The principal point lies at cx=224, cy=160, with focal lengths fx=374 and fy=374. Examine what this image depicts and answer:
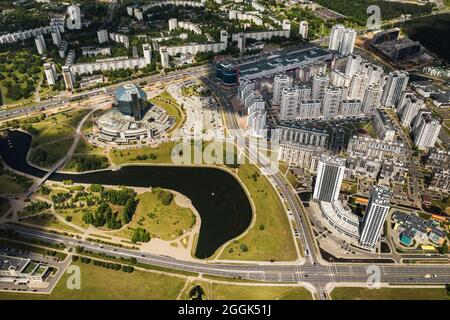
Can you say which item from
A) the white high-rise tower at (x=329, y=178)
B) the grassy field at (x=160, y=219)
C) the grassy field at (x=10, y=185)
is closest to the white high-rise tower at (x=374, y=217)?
the white high-rise tower at (x=329, y=178)

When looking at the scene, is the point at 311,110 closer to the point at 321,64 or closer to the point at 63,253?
the point at 321,64

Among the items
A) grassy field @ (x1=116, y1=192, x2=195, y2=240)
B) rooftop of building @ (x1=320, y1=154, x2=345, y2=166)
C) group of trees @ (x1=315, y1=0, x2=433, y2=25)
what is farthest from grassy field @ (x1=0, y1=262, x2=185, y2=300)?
group of trees @ (x1=315, y1=0, x2=433, y2=25)

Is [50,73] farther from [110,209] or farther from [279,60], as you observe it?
A: [279,60]

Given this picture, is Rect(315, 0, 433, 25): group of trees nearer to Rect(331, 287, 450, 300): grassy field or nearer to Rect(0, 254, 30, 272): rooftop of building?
Rect(331, 287, 450, 300): grassy field

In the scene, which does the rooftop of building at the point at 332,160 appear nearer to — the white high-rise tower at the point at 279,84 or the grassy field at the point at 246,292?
the grassy field at the point at 246,292

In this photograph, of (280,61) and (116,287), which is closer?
(116,287)

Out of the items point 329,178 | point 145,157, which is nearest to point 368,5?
point 329,178
